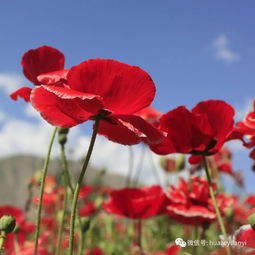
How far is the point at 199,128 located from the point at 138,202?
0.56 metres

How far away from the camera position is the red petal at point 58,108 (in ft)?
3.03

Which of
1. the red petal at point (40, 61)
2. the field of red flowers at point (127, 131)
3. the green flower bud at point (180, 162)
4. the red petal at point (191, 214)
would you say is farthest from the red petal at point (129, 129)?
the green flower bud at point (180, 162)

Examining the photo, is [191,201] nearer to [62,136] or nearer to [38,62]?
[62,136]

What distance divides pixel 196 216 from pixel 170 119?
500 millimetres

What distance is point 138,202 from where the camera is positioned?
5.48 ft

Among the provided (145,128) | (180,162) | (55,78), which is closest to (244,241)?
(145,128)

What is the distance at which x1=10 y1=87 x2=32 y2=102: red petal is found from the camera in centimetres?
112

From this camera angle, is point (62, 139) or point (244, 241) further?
point (62, 139)

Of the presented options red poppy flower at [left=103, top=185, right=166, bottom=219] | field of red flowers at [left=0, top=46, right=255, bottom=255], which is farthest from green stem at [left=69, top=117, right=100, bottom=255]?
red poppy flower at [left=103, top=185, right=166, bottom=219]

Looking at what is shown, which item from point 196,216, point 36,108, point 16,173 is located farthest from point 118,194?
point 16,173

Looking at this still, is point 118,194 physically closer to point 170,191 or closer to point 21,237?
point 170,191

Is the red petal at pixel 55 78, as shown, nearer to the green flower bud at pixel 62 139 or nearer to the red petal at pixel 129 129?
the red petal at pixel 129 129

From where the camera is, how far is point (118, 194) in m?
1.73

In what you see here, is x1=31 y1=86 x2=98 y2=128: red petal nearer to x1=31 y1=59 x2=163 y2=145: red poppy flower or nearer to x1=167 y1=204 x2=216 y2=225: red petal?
x1=31 y1=59 x2=163 y2=145: red poppy flower
